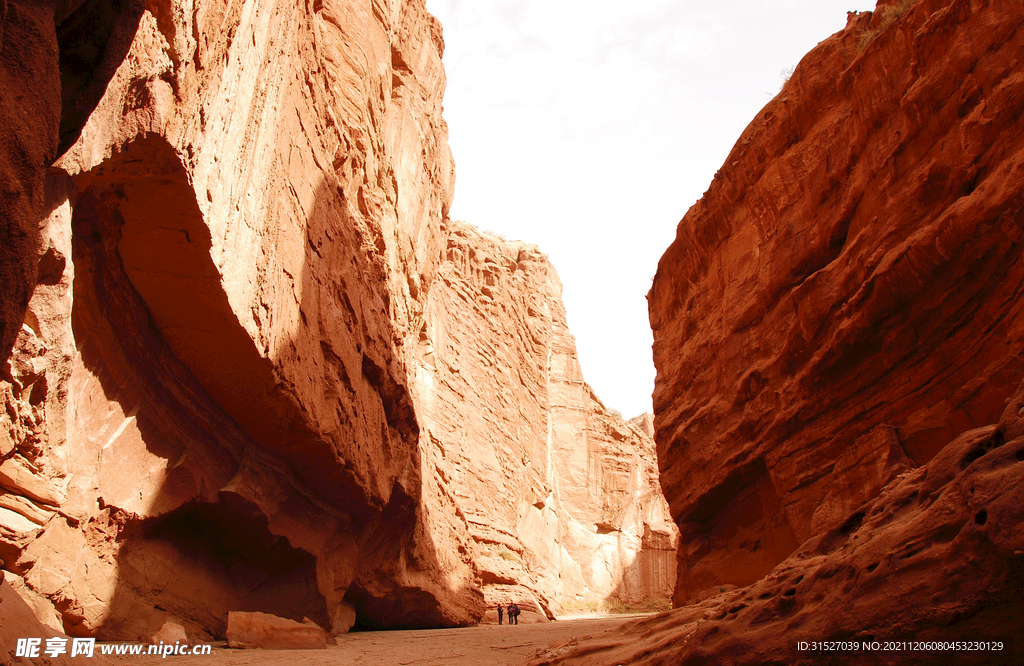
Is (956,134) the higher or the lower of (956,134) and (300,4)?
the lower

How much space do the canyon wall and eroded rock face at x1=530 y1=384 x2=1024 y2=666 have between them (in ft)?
11.7

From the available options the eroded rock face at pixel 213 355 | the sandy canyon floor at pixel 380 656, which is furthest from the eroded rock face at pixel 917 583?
the eroded rock face at pixel 213 355

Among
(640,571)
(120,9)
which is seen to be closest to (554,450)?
(640,571)

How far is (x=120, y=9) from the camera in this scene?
9.87 feet

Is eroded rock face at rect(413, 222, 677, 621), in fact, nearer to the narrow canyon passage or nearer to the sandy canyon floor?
the narrow canyon passage

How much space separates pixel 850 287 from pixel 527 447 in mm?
21599

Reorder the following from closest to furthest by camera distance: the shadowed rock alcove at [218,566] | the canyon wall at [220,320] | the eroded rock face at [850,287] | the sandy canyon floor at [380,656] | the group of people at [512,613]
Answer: the canyon wall at [220,320] → the eroded rock face at [850,287] → the sandy canyon floor at [380,656] → the shadowed rock alcove at [218,566] → the group of people at [512,613]

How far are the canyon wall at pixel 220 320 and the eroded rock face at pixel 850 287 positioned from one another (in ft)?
20.7

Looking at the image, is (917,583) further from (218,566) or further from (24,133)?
(218,566)

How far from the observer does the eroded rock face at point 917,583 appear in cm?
220

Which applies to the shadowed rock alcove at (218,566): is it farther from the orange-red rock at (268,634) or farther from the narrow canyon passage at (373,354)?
the orange-red rock at (268,634)

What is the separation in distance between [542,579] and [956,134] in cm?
2250

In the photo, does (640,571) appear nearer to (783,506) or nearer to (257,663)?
(783,506)

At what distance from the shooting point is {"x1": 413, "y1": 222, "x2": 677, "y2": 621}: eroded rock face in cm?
2108
